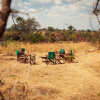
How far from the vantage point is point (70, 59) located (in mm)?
12672

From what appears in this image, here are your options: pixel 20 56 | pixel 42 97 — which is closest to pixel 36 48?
pixel 20 56

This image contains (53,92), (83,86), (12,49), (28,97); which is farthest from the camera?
(12,49)

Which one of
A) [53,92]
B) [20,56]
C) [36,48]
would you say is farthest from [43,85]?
[36,48]

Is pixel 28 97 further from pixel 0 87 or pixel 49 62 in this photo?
pixel 49 62

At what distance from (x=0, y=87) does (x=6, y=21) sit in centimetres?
423

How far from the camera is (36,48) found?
19906 mm

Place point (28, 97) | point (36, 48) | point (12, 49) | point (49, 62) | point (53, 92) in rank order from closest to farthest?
point (28, 97) → point (53, 92) → point (49, 62) → point (12, 49) → point (36, 48)

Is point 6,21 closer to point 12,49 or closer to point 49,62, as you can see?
point 49,62

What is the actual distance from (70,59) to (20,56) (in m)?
3.47

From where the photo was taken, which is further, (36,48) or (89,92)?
(36,48)

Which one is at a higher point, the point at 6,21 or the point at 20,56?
the point at 6,21

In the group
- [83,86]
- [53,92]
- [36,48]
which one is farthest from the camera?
[36,48]

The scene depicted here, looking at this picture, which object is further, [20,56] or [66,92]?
[20,56]

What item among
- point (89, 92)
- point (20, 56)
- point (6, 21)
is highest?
point (6, 21)
